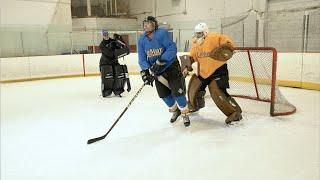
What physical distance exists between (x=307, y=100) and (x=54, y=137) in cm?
342

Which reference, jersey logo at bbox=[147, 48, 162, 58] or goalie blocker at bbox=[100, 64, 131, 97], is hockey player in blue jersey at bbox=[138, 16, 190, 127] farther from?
goalie blocker at bbox=[100, 64, 131, 97]

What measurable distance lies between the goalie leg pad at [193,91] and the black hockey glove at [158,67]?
1.88ft

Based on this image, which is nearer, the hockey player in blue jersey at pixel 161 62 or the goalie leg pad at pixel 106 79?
the hockey player in blue jersey at pixel 161 62

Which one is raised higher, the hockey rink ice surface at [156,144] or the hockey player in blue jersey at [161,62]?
the hockey player in blue jersey at [161,62]

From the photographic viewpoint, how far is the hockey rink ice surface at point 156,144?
7.39 ft

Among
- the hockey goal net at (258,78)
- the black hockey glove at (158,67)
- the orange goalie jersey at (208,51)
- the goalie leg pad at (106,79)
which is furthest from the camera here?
the goalie leg pad at (106,79)

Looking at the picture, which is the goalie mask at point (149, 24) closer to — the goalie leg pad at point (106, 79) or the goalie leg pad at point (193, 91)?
the goalie leg pad at point (193, 91)

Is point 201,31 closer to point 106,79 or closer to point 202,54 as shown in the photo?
point 202,54

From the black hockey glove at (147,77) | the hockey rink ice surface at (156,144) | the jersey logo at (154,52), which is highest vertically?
the jersey logo at (154,52)

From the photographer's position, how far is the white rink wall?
536 centimetres

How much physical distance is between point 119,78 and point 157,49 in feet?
7.29

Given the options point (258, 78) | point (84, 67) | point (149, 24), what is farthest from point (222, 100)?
point (84, 67)

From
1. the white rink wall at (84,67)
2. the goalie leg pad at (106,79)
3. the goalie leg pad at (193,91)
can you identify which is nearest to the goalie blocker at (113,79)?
the goalie leg pad at (106,79)

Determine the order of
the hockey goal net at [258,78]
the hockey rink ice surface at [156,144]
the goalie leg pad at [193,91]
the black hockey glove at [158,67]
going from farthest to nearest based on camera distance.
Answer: the hockey goal net at [258,78]
the goalie leg pad at [193,91]
the black hockey glove at [158,67]
the hockey rink ice surface at [156,144]
